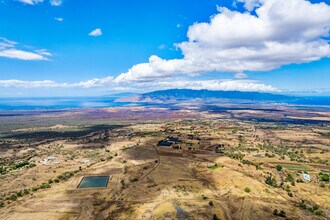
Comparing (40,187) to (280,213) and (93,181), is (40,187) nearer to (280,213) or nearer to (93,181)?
(93,181)

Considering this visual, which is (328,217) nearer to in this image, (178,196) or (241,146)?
(178,196)

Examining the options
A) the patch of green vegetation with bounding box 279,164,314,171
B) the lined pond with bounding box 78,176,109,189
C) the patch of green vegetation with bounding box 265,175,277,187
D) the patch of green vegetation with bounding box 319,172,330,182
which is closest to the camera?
the lined pond with bounding box 78,176,109,189

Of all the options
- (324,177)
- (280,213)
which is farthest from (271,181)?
(280,213)

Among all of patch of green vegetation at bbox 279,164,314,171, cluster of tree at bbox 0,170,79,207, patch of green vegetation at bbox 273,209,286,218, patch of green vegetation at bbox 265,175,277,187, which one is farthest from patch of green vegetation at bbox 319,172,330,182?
cluster of tree at bbox 0,170,79,207

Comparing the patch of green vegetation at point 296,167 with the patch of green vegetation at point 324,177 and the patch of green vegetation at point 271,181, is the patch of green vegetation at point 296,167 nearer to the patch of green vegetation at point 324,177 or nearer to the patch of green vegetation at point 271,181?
the patch of green vegetation at point 324,177

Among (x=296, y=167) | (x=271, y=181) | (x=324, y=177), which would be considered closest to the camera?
(x=271, y=181)

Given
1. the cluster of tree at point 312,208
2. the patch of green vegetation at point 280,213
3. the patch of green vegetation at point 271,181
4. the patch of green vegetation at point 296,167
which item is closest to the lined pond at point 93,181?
the patch of green vegetation at point 280,213

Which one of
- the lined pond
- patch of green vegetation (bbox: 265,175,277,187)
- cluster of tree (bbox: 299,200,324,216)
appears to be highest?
the lined pond

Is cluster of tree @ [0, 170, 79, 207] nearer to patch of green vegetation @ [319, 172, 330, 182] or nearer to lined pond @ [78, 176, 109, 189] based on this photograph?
lined pond @ [78, 176, 109, 189]

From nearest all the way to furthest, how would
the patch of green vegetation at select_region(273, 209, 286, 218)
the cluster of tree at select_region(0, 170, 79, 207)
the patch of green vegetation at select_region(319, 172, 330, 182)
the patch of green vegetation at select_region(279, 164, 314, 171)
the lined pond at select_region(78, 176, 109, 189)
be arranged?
the patch of green vegetation at select_region(273, 209, 286, 218) < the cluster of tree at select_region(0, 170, 79, 207) < the lined pond at select_region(78, 176, 109, 189) < the patch of green vegetation at select_region(319, 172, 330, 182) < the patch of green vegetation at select_region(279, 164, 314, 171)

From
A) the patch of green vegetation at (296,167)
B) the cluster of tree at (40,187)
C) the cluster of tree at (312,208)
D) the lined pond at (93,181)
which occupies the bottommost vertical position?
the patch of green vegetation at (296,167)

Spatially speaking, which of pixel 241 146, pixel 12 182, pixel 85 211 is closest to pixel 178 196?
pixel 85 211
